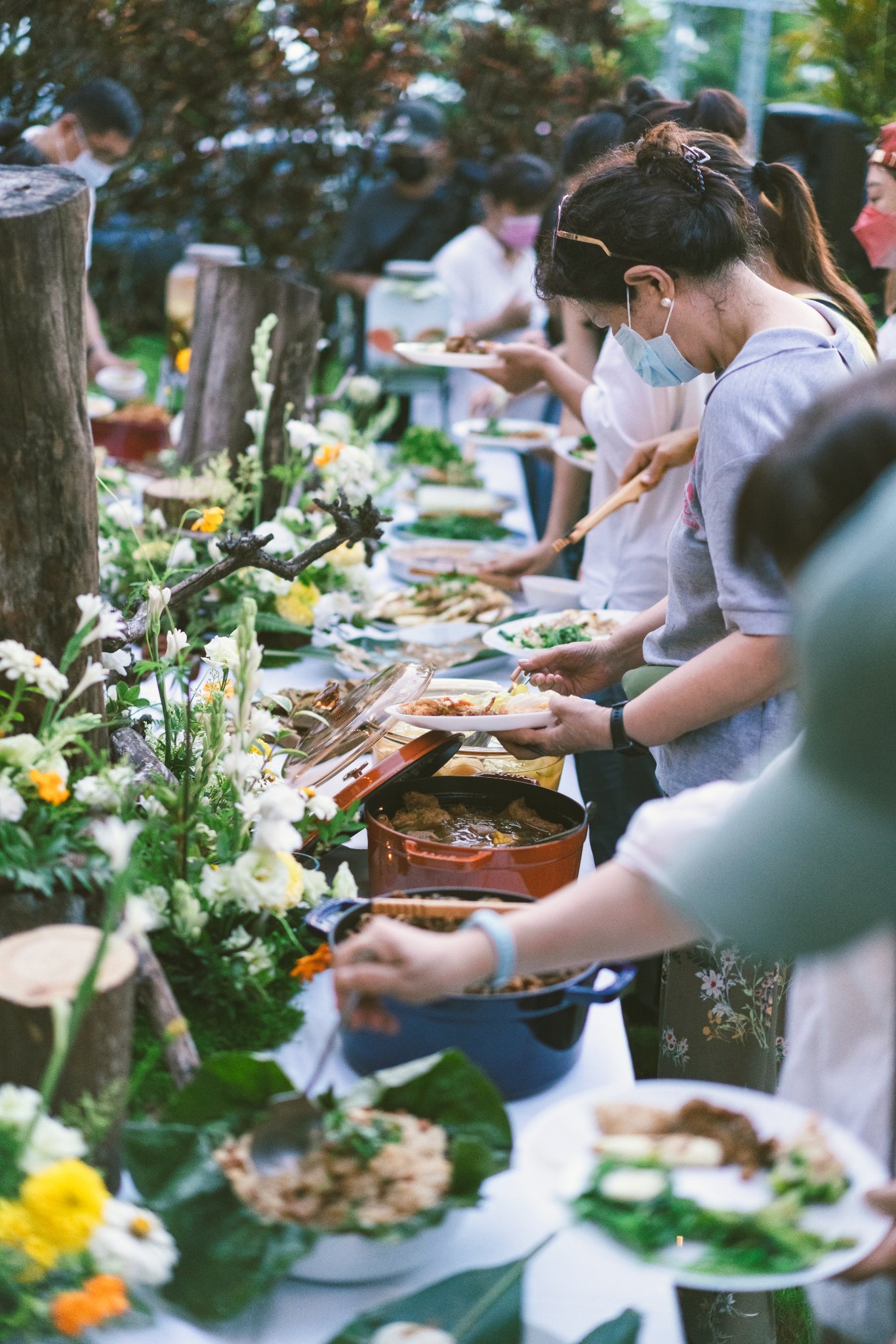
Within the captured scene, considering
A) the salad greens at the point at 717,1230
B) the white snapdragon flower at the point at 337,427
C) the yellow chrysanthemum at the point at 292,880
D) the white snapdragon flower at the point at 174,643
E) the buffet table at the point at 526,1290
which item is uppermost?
the salad greens at the point at 717,1230

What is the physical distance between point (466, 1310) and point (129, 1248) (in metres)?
0.26

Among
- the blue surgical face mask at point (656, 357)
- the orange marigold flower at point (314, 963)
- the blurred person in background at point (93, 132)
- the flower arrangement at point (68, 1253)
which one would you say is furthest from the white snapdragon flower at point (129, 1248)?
the blurred person in background at point (93, 132)

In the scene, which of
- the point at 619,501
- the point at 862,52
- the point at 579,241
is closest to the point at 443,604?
the point at 619,501

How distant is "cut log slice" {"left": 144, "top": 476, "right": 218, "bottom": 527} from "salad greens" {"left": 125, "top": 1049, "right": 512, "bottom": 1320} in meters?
1.88

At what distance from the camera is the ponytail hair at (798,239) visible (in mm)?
2084

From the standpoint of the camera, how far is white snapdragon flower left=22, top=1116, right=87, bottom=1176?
3.05 ft

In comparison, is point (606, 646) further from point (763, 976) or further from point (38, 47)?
point (38, 47)

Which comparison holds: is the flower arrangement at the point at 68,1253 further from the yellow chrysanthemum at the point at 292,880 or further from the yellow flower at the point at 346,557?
the yellow flower at the point at 346,557

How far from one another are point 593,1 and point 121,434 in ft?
22.5

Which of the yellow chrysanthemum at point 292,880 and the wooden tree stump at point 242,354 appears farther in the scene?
the wooden tree stump at point 242,354

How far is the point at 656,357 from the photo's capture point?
1.85 meters

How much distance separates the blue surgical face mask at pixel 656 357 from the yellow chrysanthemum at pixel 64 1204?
1.30 m

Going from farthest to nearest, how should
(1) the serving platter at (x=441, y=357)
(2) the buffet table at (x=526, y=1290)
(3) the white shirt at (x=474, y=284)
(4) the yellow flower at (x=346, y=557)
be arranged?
(3) the white shirt at (x=474, y=284) → (1) the serving platter at (x=441, y=357) → (4) the yellow flower at (x=346, y=557) → (2) the buffet table at (x=526, y=1290)

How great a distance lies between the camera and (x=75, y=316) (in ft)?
4.59
